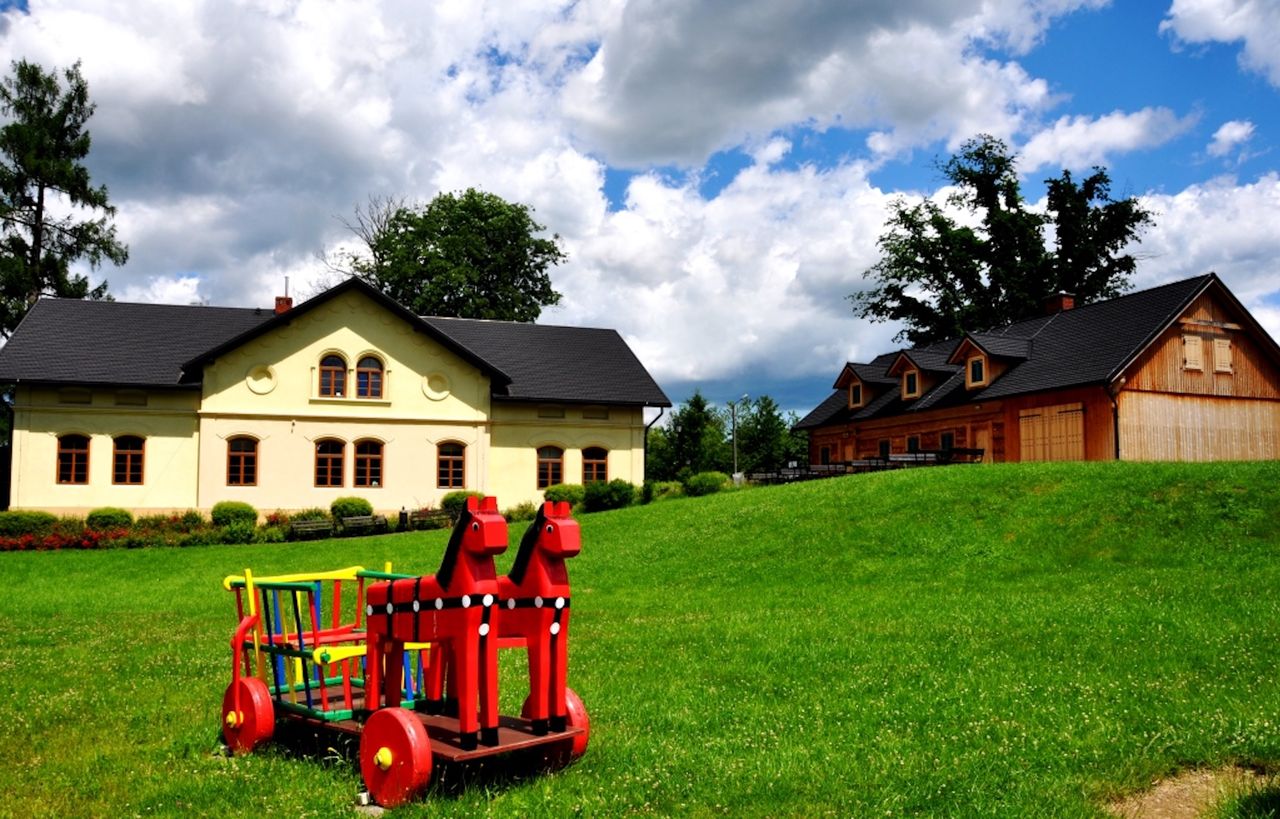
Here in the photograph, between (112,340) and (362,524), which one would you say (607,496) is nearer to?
(362,524)

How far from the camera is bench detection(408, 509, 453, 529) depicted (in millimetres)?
33406

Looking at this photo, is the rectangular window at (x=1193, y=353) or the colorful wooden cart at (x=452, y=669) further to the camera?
the rectangular window at (x=1193, y=353)

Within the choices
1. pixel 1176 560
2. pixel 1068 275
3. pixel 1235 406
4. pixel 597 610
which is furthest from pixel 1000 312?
pixel 597 610

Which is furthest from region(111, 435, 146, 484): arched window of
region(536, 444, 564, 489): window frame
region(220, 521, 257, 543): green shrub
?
region(536, 444, 564, 489): window frame

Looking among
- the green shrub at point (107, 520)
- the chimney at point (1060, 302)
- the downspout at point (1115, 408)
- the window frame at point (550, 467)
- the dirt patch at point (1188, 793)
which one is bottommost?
the dirt patch at point (1188, 793)

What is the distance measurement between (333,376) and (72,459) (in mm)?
8599

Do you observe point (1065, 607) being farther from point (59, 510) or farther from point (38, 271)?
point (38, 271)

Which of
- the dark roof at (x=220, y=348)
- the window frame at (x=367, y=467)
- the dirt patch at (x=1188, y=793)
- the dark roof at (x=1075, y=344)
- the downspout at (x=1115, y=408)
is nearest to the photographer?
the dirt patch at (x=1188, y=793)

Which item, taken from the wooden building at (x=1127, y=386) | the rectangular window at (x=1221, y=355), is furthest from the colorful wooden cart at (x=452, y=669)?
the rectangular window at (x=1221, y=355)

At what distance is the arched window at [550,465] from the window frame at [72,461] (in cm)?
1511

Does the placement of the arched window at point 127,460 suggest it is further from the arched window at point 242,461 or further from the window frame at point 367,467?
the window frame at point 367,467

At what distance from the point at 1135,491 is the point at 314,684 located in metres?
18.5

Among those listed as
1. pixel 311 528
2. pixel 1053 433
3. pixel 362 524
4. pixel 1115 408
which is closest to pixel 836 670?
pixel 1115 408

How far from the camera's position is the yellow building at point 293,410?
108 ft
